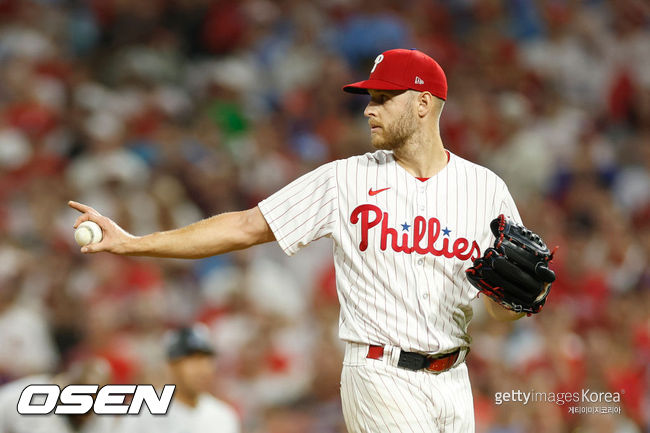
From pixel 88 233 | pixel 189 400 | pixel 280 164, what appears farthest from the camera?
pixel 280 164

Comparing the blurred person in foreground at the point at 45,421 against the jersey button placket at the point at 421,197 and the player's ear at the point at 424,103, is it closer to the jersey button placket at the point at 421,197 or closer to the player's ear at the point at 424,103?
the jersey button placket at the point at 421,197

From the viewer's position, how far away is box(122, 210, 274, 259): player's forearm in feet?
9.78

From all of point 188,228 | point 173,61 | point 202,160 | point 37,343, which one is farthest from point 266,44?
point 188,228

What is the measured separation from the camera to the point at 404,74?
3.06 meters

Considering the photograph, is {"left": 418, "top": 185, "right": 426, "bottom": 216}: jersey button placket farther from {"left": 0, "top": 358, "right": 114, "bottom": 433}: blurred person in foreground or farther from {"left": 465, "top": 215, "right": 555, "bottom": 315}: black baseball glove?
{"left": 0, "top": 358, "right": 114, "bottom": 433}: blurred person in foreground

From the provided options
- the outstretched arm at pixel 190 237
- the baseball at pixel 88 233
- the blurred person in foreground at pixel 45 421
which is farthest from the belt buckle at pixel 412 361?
the blurred person in foreground at pixel 45 421

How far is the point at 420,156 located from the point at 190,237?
896mm

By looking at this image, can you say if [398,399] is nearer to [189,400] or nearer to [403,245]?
[403,245]

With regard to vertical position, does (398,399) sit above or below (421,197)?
below

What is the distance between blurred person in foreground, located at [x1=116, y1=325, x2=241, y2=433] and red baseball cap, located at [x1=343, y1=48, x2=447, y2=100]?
213 cm

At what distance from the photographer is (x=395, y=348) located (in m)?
2.97

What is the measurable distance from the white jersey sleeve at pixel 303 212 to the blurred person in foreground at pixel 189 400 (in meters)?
1.76

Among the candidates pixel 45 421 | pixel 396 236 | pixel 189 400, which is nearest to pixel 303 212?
pixel 396 236

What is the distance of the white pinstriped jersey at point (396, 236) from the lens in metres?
2.99
